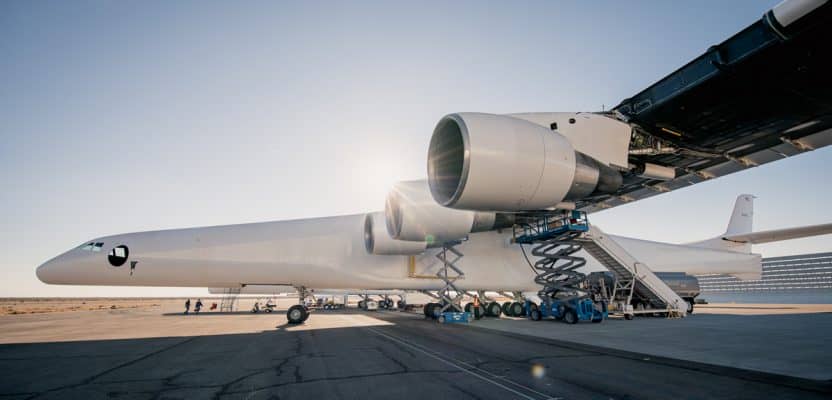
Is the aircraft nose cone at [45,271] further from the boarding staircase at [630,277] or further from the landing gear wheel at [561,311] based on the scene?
the boarding staircase at [630,277]

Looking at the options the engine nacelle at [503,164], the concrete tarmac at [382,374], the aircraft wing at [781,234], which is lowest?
the concrete tarmac at [382,374]

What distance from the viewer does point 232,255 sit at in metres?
15.4

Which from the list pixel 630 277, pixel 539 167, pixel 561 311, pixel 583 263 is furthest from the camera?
pixel 630 277

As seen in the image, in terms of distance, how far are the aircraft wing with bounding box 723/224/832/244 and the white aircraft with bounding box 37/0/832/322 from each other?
1201 centimetres

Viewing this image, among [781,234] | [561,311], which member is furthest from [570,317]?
[781,234]

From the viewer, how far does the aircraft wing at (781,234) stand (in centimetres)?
1977

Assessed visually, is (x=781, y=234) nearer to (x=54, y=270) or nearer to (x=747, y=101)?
(x=747, y=101)

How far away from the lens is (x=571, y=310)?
16.1 metres

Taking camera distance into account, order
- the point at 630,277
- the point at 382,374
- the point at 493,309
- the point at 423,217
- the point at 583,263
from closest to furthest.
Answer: the point at 382,374 < the point at 423,217 < the point at 583,263 < the point at 630,277 < the point at 493,309

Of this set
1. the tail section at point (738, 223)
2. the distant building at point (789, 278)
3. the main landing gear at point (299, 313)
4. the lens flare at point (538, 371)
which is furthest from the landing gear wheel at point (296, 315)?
the distant building at point (789, 278)

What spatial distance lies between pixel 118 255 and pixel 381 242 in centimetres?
1008

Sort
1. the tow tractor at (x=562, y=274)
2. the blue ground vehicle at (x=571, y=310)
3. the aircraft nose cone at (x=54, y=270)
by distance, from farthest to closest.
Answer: the blue ground vehicle at (x=571, y=310) → the tow tractor at (x=562, y=274) → the aircraft nose cone at (x=54, y=270)

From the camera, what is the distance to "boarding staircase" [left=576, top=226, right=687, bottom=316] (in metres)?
17.6

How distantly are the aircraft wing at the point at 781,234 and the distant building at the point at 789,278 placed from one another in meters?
78.7
